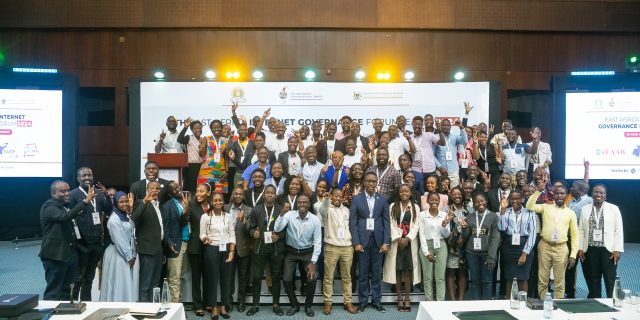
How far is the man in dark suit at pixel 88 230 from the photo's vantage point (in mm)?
5812

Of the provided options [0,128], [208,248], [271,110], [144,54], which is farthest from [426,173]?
[0,128]

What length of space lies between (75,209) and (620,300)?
510 centimetres

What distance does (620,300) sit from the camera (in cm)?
397

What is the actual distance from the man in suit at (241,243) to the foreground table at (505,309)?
2640 millimetres

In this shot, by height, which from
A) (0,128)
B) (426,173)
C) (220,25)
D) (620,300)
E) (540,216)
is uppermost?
(220,25)

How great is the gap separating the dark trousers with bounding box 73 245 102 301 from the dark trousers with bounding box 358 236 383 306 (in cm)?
313

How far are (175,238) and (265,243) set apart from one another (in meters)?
1.04

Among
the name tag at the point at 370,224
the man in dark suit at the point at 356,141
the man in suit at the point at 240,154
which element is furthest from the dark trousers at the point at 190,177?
the name tag at the point at 370,224

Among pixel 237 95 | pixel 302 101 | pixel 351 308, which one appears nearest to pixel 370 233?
pixel 351 308

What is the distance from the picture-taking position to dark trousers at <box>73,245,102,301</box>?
5.89 meters

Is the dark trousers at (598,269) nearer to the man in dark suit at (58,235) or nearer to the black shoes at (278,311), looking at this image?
the black shoes at (278,311)

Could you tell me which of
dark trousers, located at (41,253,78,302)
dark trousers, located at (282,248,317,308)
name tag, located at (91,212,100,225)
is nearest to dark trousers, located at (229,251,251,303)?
dark trousers, located at (282,248,317,308)

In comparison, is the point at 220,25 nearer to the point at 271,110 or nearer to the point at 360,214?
the point at 271,110

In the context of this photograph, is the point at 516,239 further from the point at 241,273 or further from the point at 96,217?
the point at 96,217
